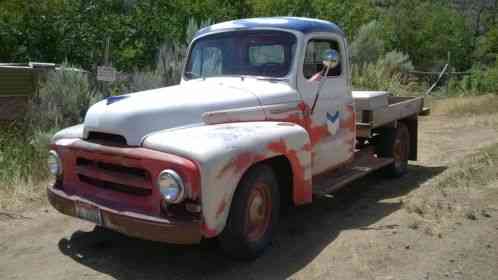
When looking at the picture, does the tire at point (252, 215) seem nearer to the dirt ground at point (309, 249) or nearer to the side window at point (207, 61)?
the dirt ground at point (309, 249)

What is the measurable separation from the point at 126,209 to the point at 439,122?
10248 mm

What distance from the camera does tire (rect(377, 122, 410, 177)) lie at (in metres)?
7.21

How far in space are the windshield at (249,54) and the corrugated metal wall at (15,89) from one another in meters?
3.55

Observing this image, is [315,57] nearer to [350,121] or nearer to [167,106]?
[350,121]

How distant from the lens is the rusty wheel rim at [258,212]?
13.8 feet

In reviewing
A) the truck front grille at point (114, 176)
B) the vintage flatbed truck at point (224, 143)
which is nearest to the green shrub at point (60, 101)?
the vintage flatbed truck at point (224, 143)

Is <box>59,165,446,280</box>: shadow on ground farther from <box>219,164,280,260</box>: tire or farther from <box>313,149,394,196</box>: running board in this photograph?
<box>313,149,394,196</box>: running board

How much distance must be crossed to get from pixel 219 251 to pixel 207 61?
6.75 ft

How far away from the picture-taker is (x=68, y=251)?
4590 millimetres

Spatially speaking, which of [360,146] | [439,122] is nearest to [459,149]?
[360,146]

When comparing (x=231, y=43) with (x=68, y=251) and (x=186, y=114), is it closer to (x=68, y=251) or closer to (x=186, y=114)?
(x=186, y=114)

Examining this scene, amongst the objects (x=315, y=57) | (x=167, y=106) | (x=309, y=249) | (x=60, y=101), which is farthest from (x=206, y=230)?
(x=60, y=101)

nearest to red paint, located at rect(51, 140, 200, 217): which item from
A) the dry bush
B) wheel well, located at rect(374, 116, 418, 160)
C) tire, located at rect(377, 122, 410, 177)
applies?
tire, located at rect(377, 122, 410, 177)

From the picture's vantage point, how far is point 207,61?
18.5ft
